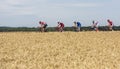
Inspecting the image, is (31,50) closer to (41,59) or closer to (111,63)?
(41,59)

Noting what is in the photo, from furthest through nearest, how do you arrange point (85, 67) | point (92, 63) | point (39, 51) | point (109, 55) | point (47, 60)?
point (39, 51), point (109, 55), point (47, 60), point (92, 63), point (85, 67)

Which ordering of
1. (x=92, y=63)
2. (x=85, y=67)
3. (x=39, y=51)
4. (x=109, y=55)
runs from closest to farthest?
(x=85, y=67)
(x=92, y=63)
(x=109, y=55)
(x=39, y=51)

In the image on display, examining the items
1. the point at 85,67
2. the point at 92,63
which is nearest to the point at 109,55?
the point at 92,63

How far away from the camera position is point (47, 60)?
1775 cm

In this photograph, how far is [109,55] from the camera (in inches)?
768

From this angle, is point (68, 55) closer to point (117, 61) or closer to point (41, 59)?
point (41, 59)

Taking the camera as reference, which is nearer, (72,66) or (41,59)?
(72,66)

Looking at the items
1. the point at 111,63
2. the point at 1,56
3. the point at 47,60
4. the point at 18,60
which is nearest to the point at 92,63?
the point at 111,63

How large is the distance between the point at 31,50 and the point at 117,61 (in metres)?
6.70

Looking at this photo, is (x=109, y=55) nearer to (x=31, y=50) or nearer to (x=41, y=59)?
(x=41, y=59)

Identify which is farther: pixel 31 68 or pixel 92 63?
pixel 92 63

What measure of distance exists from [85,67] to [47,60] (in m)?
2.92

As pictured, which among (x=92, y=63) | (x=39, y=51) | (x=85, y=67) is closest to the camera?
(x=85, y=67)

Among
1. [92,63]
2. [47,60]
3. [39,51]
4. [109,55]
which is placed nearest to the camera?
[92,63]
